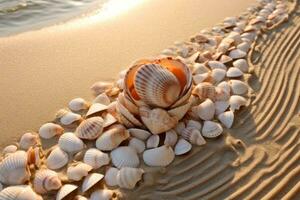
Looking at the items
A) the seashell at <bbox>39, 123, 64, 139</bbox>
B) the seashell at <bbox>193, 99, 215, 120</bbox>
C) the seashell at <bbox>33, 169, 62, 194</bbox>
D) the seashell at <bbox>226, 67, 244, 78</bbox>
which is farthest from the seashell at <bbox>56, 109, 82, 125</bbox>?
the seashell at <bbox>226, 67, 244, 78</bbox>

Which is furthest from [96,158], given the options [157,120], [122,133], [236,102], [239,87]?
[239,87]

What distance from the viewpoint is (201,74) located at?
418 cm

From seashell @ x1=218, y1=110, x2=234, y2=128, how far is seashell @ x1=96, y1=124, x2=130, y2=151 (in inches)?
33.8

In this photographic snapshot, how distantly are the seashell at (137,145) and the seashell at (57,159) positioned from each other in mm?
529

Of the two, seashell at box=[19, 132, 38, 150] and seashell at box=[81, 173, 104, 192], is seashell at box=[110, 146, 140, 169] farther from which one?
seashell at box=[19, 132, 38, 150]

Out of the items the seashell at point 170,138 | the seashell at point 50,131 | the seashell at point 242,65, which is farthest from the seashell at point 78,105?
the seashell at point 242,65

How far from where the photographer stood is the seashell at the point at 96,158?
3.14m

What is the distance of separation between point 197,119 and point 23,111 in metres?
1.61

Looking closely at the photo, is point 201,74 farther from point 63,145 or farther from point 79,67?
point 63,145

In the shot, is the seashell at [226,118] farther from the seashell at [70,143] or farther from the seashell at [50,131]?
the seashell at [50,131]

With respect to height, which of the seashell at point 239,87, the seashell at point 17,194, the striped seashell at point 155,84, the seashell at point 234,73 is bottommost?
the seashell at point 17,194

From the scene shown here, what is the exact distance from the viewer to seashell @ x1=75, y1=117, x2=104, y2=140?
11.1 ft

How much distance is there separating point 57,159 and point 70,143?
7.5 inches

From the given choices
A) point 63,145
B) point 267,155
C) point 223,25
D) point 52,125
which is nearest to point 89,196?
point 63,145
